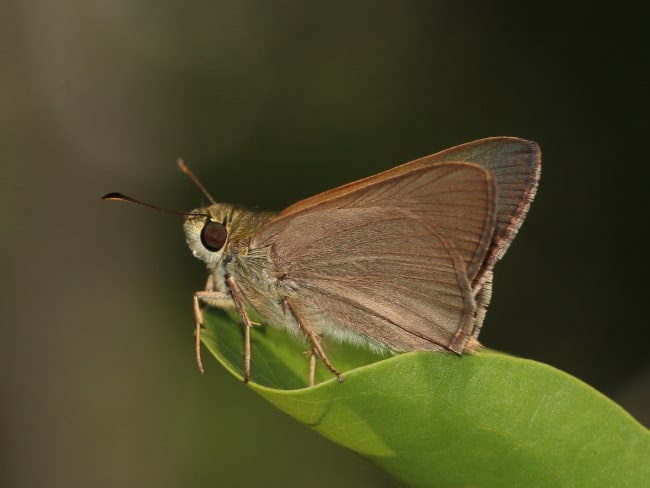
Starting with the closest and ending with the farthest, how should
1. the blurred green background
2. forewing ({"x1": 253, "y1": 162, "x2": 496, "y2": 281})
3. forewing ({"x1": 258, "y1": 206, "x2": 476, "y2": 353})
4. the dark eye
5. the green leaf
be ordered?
→ the green leaf
forewing ({"x1": 253, "y1": 162, "x2": 496, "y2": 281})
forewing ({"x1": 258, "y1": 206, "x2": 476, "y2": 353})
the dark eye
the blurred green background

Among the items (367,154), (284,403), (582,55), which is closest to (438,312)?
(284,403)

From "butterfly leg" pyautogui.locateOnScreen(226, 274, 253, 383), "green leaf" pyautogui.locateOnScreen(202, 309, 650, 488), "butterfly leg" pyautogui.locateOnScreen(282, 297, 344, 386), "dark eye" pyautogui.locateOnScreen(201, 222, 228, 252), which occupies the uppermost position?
"dark eye" pyautogui.locateOnScreen(201, 222, 228, 252)

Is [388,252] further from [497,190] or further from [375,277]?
[497,190]

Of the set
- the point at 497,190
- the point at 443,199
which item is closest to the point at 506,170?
the point at 497,190

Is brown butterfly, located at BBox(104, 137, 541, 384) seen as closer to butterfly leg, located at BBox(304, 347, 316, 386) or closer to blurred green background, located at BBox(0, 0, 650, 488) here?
butterfly leg, located at BBox(304, 347, 316, 386)

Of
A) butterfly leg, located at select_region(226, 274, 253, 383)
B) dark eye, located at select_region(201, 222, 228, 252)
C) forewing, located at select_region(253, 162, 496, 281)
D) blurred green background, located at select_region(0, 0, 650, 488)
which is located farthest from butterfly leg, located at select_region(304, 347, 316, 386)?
blurred green background, located at select_region(0, 0, 650, 488)

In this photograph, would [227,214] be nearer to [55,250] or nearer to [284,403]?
[284,403]

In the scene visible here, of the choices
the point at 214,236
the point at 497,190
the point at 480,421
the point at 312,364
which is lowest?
the point at 480,421
